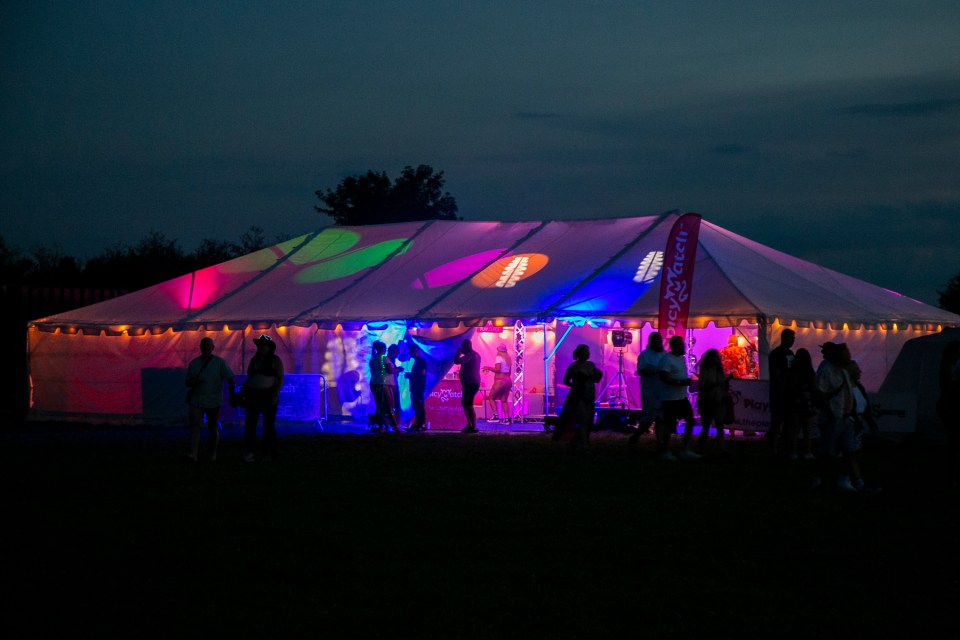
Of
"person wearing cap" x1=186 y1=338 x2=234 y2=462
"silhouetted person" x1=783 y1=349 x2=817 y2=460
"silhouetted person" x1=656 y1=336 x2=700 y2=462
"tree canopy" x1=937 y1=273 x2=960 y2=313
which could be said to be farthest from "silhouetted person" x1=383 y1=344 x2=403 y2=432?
"tree canopy" x1=937 y1=273 x2=960 y2=313

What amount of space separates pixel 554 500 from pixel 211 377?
5584 millimetres

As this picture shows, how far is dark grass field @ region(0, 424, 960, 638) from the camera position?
6328mm

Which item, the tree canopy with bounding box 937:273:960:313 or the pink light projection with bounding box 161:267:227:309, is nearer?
the pink light projection with bounding box 161:267:227:309

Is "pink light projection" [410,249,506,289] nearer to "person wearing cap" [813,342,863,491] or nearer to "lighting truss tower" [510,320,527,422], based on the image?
"lighting truss tower" [510,320,527,422]

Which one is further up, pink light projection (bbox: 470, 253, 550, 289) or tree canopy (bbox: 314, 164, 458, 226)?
tree canopy (bbox: 314, 164, 458, 226)

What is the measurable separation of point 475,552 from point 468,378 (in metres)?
13.0

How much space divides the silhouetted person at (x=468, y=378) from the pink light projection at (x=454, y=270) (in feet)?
8.26

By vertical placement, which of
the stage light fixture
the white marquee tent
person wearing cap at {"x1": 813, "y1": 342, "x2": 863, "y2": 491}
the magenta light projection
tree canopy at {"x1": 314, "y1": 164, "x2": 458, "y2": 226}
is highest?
tree canopy at {"x1": 314, "y1": 164, "x2": 458, "y2": 226}

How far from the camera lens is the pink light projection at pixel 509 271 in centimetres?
2300

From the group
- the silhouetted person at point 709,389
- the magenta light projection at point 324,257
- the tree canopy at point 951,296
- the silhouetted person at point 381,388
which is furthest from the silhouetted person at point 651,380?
the tree canopy at point 951,296

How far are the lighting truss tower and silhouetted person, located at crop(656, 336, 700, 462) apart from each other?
709 cm

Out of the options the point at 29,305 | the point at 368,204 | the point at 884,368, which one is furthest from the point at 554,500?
the point at 368,204

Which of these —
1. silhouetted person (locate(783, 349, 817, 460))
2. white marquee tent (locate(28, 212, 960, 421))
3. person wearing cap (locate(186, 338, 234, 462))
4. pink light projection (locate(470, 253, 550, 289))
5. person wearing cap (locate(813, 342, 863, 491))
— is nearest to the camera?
person wearing cap (locate(813, 342, 863, 491))

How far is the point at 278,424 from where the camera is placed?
2250 centimetres
